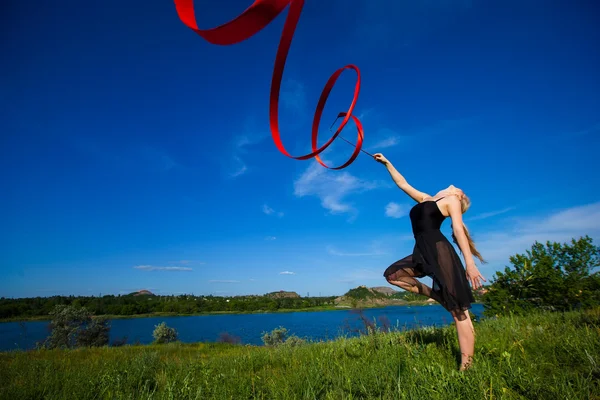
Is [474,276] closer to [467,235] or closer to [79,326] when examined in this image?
[467,235]

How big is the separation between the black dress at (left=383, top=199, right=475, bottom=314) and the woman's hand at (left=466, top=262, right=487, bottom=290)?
146mm

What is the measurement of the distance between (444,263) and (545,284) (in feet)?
28.7

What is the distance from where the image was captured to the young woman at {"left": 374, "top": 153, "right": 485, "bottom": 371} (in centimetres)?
303

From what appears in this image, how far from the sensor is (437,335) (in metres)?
4.71

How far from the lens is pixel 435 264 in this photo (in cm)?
327

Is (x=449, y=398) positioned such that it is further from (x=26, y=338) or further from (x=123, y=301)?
(x=123, y=301)

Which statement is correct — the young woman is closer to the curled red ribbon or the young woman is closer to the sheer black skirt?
the sheer black skirt

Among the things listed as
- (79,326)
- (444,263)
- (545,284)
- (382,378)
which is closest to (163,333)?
(79,326)

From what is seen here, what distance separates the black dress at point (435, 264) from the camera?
10.2 feet

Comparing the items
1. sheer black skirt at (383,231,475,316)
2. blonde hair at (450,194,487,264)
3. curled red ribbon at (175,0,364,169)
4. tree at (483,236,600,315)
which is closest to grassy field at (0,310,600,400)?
sheer black skirt at (383,231,475,316)

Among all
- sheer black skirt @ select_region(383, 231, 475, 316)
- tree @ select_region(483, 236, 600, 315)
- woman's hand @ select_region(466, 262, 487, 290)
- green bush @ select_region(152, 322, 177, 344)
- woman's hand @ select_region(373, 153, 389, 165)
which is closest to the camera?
woman's hand @ select_region(466, 262, 487, 290)

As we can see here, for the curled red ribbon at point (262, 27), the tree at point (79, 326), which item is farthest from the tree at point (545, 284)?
the tree at point (79, 326)

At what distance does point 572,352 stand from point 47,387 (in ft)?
17.2

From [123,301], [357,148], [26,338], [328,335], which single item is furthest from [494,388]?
[123,301]
